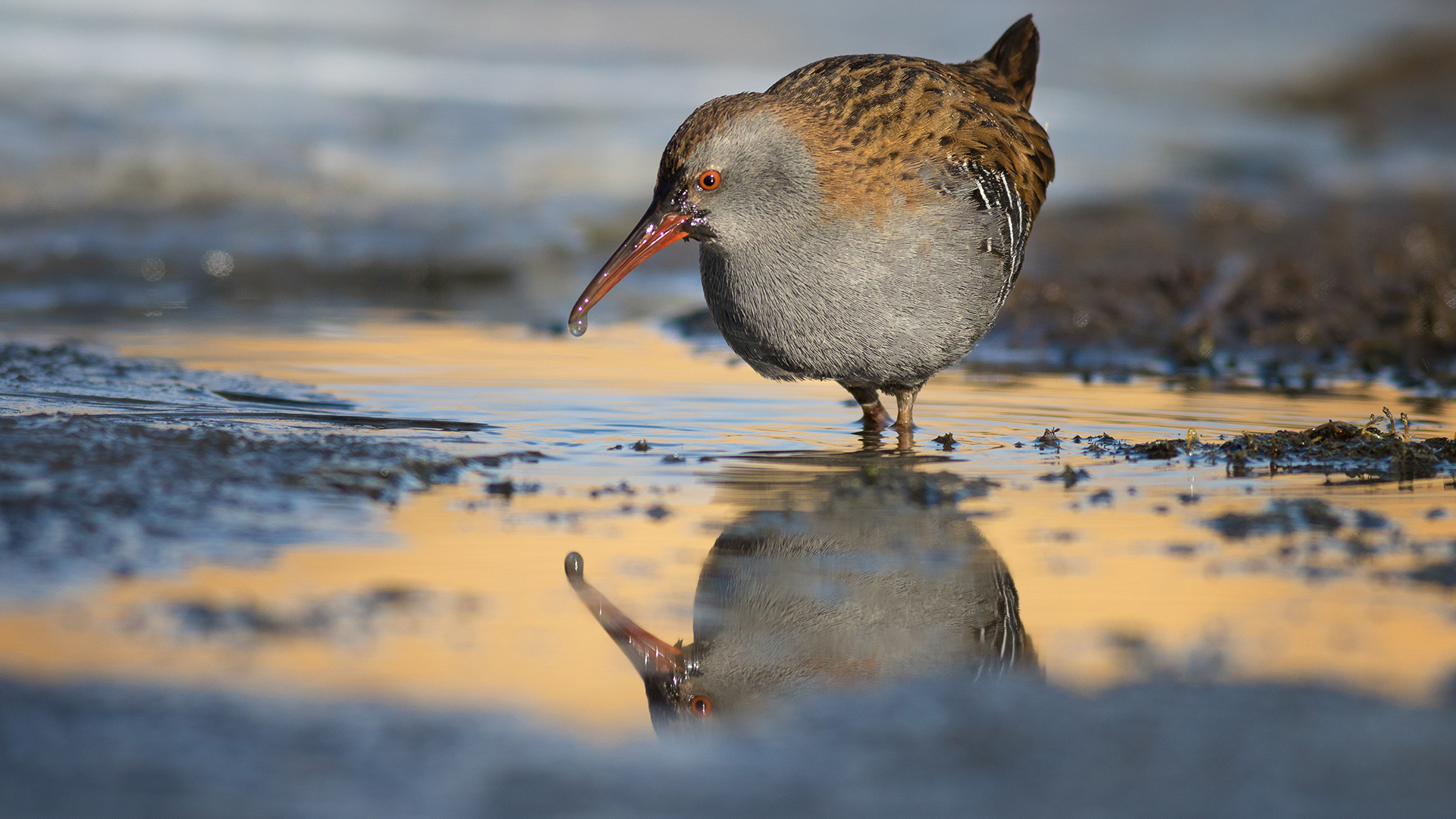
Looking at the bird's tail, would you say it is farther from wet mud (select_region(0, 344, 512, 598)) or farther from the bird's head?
wet mud (select_region(0, 344, 512, 598))

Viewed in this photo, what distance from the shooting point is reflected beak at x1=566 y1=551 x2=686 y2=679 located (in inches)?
102

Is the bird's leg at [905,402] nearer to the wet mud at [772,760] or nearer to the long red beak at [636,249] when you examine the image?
the long red beak at [636,249]

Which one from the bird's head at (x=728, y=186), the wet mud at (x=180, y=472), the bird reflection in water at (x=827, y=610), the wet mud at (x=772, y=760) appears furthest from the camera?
the bird's head at (x=728, y=186)

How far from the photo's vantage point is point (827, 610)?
2963 millimetres

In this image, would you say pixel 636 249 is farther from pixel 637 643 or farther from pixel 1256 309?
pixel 1256 309

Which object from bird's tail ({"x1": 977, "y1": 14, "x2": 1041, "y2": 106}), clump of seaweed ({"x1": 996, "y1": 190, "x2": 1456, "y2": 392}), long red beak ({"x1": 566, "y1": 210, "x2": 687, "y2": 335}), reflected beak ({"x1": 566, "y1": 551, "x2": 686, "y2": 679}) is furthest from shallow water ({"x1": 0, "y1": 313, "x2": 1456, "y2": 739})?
bird's tail ({"x1": 977, "y1": 14, "x2": 1041, "y2": 106})

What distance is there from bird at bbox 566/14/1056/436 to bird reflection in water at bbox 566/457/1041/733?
3.39 ft

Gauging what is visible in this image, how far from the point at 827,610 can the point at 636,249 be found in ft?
6.35

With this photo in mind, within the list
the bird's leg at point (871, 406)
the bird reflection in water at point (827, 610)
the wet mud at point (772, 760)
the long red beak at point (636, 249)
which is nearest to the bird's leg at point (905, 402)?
the bird's leg at point (871, 406)

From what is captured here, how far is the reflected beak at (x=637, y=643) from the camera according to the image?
8.49 feet

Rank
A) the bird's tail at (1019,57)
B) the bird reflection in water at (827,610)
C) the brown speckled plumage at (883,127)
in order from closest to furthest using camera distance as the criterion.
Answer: the bird reflection in water at (827,610) → the brown speckled plumage at (883,127) → the bird's tail at (1019,57)

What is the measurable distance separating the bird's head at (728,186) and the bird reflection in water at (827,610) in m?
1.10

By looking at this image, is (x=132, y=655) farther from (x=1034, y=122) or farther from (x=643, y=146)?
(x=643, y=146)

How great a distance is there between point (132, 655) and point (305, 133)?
8.72 metres
